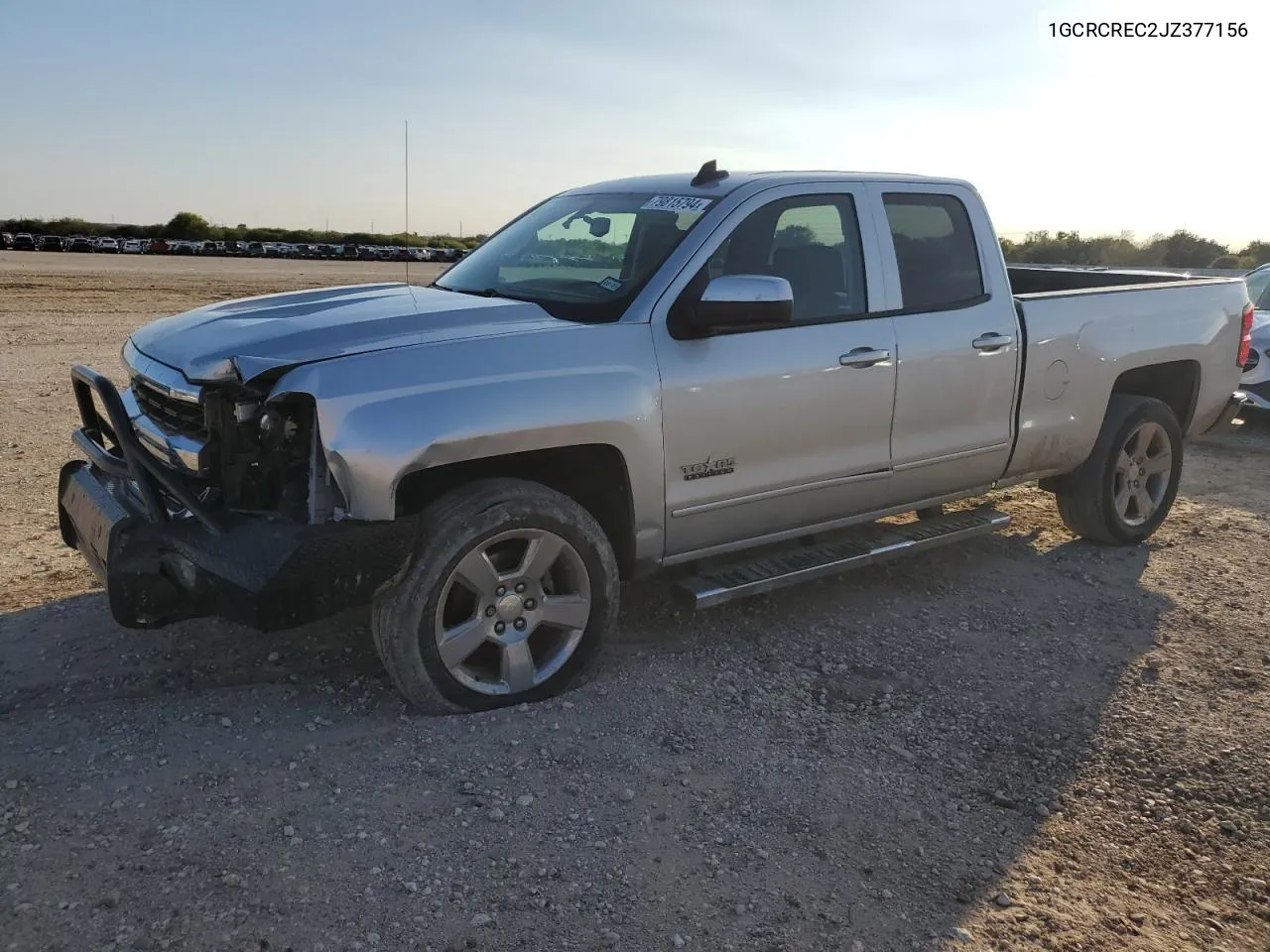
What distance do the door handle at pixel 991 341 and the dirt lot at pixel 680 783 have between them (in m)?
1.25

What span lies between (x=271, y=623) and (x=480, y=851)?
3.18 ft

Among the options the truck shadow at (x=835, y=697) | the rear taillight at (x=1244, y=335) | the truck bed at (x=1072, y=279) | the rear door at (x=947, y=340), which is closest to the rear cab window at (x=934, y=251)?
the rear door at (x=947, y=340)

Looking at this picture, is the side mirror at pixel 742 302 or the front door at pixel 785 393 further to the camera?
the front door at pixel 785 393

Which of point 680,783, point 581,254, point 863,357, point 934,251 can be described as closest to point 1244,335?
point 934,251

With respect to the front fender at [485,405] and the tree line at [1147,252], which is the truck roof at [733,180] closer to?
the front fender at [485,405]

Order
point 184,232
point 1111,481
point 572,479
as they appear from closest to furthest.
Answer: point 572,479, point 1111,481, point 184,232

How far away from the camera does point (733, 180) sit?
177 inches

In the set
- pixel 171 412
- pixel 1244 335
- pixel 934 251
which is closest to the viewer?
pixel 171 412

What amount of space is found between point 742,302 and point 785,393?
0.52 metres

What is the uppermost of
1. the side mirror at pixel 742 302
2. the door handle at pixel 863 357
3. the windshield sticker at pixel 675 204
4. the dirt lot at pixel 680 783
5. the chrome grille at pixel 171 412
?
the windshield sticker at pixel 675 204

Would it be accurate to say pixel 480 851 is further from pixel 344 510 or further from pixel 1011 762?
pixel 1011 762

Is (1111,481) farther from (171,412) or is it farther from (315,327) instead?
(171,412)

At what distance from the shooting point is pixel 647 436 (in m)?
3.90

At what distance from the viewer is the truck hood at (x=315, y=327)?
11.4 ft
